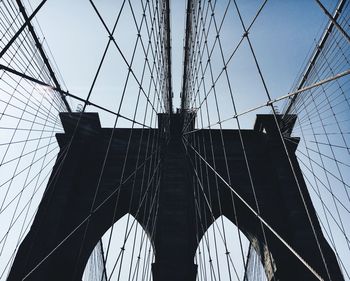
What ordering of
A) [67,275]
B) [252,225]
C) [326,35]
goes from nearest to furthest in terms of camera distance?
[326,35], [67,275], [252,225]

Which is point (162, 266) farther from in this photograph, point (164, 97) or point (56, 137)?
point (56, 137)

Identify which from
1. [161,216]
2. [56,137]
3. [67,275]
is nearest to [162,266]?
[161,216]

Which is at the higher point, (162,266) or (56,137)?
(56,137)

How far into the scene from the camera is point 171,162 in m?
9.23

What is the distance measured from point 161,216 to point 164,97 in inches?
179

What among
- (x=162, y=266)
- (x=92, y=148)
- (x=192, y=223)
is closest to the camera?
(x=162, y=266)

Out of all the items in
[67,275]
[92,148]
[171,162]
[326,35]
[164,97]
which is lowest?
[67,275]

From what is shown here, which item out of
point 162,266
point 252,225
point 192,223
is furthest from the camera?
point 252,225

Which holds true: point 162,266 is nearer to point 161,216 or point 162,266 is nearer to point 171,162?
point 161,216

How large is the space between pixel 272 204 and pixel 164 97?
564 centimetres

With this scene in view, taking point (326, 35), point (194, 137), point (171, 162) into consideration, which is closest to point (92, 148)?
point (171, 162)

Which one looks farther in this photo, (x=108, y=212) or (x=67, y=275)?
(x=108, y=212)

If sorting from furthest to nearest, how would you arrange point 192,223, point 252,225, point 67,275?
point 252,225
point 192,223
point 67,275

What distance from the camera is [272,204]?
8664 mm
